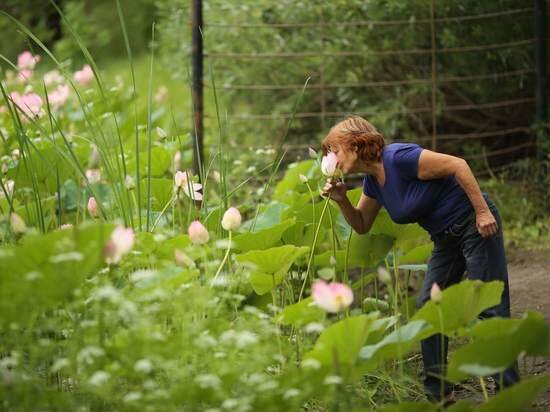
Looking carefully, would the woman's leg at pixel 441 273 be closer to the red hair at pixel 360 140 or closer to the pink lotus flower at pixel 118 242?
the red hair at pixel 360 140

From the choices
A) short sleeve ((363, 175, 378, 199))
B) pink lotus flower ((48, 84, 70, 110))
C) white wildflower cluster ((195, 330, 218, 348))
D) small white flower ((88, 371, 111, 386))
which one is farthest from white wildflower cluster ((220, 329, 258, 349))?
pink lotus flower ((48, 84, 70, 110))

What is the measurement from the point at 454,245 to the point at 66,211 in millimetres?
1830

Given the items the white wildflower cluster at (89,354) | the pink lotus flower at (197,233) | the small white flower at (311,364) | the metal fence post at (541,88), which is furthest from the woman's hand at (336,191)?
the metal fence post at (541,88)

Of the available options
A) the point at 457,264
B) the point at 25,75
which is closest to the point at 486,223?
the point at 457,264

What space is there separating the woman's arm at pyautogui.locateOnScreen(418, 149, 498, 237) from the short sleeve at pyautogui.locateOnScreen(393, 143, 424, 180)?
0.02 metres

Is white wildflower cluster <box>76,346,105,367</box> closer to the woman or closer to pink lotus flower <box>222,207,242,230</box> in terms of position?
pink lotus flower <box>222,207,242,230</box>

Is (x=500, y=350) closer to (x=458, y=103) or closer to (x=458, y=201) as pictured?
(x=458, y=201)

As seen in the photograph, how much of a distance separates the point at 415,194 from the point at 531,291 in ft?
3.79

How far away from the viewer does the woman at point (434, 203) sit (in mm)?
2943

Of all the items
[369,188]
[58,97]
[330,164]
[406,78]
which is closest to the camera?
[330,164]

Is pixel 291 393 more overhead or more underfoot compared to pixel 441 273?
more underfoot

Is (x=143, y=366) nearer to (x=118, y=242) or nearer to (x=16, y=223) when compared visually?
(x=118, y=242)

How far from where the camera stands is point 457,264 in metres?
3.09

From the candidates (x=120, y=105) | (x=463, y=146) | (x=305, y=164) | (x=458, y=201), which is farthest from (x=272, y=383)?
(x=463, y=146)
